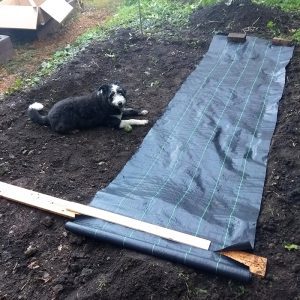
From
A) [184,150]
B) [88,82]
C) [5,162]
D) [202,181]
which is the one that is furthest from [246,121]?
[5,162]

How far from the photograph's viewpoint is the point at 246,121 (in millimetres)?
5129

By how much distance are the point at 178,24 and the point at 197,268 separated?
21.9ft

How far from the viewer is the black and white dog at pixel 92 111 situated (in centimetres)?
500

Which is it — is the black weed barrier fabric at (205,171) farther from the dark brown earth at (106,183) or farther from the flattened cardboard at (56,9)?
the flattened cardboard at (56,9)

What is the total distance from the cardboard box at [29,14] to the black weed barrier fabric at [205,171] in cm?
426

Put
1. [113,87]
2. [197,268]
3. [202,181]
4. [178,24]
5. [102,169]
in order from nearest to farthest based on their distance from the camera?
[197,268]
[202,181]
[102,169]
[113,87]
[178,24]

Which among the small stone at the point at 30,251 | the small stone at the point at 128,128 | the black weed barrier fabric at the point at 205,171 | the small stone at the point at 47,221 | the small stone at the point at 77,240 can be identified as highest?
the black weed barrier fabric at the point at 205,171

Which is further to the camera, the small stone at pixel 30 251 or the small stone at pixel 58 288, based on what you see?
the small stone at pixel 30 251

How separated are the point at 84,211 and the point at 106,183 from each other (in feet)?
2.07

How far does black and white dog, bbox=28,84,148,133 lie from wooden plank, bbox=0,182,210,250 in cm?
123

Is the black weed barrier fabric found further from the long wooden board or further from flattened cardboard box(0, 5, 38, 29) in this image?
flattened cardboard box(0, 5, 38, 29)

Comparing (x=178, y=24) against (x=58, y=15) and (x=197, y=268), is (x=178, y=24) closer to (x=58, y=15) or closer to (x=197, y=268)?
(x=58, y=15)

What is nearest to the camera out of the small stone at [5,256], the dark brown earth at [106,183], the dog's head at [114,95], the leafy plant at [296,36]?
the dark brown earth at [106,183]

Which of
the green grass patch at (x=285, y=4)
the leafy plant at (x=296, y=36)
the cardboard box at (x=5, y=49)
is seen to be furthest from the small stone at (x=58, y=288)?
the green grass patch at (x=285, y=4)
